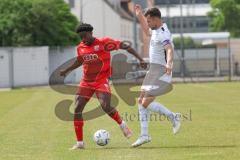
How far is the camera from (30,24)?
6756 cm

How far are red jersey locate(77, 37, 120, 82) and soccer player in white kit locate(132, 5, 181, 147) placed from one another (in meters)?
0.77

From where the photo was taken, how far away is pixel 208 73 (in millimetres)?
65875

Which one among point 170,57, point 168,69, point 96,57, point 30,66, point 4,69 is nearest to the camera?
point 168,69

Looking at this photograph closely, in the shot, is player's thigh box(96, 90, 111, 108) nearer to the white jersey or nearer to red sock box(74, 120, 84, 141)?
red sock box(74, 120, 84, 141)

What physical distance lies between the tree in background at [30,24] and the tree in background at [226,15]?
27346 mm

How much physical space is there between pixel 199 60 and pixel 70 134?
50.9 m

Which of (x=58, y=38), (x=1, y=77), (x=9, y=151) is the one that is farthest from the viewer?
(x=58, y=38)

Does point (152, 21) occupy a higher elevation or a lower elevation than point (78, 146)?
higher

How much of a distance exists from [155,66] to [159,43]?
525 millimetres

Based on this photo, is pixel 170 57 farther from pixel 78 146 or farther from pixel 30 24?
pixel 30 24

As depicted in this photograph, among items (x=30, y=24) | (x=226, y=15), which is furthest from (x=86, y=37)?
(x=226, y=15)

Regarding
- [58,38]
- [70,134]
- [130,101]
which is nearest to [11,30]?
[58,38]

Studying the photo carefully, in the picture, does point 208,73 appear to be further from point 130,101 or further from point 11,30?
point 130,101

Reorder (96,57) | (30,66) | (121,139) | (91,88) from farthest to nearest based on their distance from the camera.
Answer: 1. (30,66)
2. (121,139)
3. (91,88)
4. (96,57)
